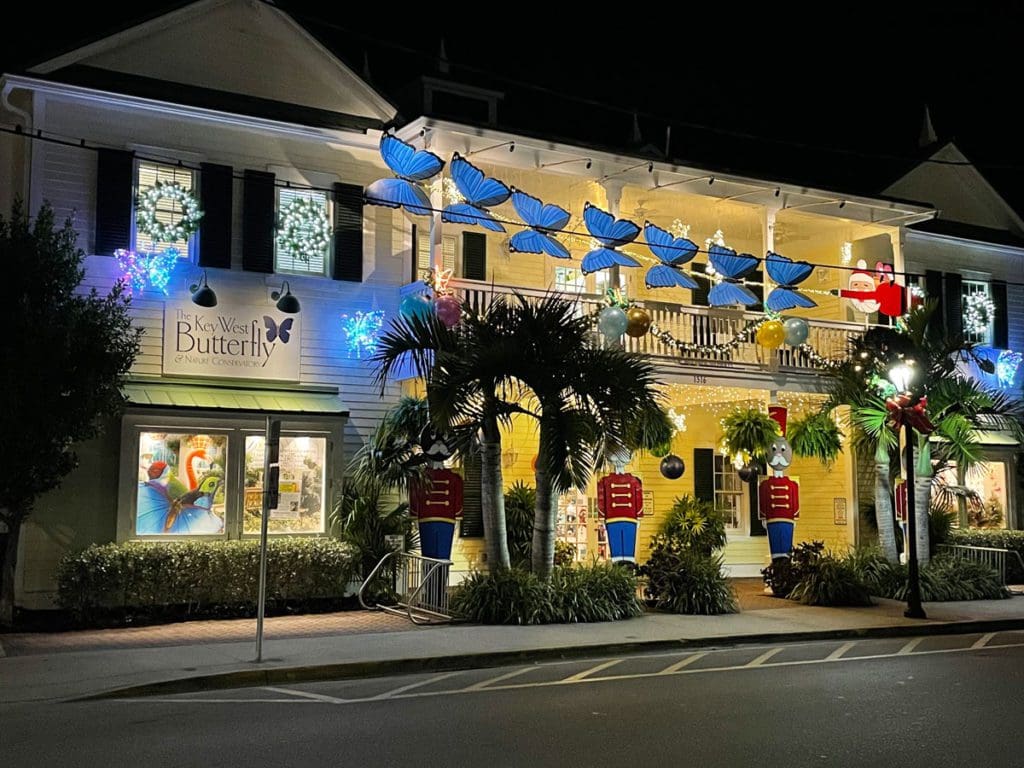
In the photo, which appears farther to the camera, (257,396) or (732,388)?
(732,388)

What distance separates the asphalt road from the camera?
24.1 feet

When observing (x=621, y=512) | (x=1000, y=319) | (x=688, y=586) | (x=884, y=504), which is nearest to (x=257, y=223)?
(x=621, y=512)

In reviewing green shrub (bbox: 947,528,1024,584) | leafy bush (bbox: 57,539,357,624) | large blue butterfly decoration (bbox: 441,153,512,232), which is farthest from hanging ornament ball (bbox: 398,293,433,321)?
green shrub (bbox: 947,528,1024,584)

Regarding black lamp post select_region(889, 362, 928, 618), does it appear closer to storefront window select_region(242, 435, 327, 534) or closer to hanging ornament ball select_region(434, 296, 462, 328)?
hanging ornament ball select_region(434, 296, 462, 328)

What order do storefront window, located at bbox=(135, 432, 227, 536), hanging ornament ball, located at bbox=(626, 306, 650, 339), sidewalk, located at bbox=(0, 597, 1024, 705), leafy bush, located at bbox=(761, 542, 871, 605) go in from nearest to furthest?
sidewalk, located at bbox=(0, 597, 1024, 705), storefront window, located at bbox=(135, 432, 227, 536), leafy bush, located at bbox=(761, 542, 871, 605), hanging ornament ball, located at bbox=(626, 306, 650, 339)

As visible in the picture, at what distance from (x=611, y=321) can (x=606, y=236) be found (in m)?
1.49

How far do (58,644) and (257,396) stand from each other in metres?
4.93

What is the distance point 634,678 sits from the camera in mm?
10836

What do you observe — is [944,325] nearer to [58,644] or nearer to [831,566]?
[831,566]

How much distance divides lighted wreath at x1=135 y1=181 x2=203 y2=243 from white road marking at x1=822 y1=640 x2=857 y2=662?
10.9m

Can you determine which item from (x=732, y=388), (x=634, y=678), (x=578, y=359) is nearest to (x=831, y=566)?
(x=732, y=388)

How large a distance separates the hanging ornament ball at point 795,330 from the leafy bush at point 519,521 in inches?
217

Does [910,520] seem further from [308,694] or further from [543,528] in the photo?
[308,694]

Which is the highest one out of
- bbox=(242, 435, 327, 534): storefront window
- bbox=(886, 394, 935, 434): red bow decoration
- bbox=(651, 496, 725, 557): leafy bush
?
bbox=(886, 394, 935, 434): red bow decoration
